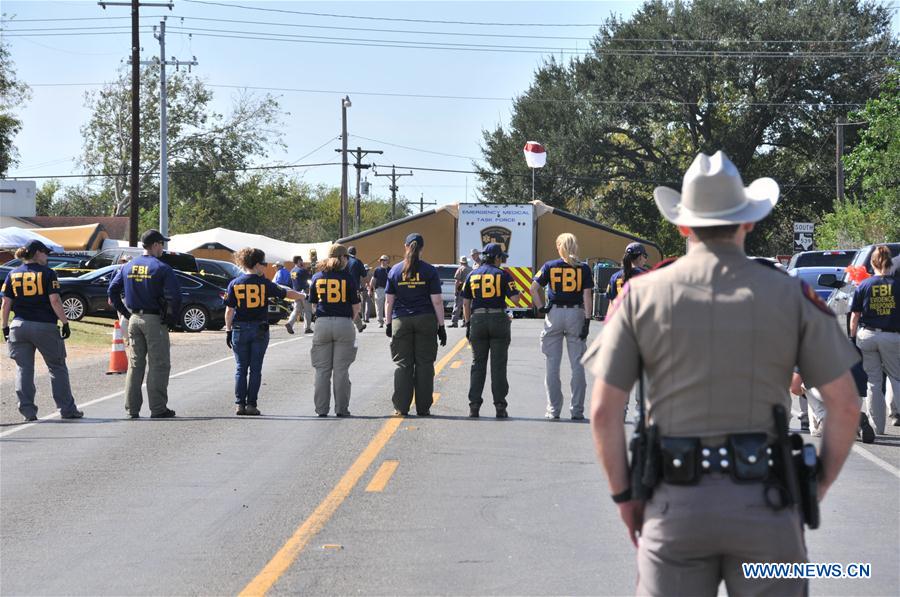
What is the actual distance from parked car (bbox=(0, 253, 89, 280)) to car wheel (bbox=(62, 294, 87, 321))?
167 centimetres

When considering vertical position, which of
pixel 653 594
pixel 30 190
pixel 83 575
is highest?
pixel 30 190

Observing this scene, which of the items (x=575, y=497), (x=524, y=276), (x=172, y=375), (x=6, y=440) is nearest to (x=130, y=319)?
(x=6, y=440)

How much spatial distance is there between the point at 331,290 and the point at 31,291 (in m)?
3.21

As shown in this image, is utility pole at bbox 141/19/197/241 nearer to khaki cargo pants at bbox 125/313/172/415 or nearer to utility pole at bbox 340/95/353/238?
utility pole at bbox 340/95/353/238

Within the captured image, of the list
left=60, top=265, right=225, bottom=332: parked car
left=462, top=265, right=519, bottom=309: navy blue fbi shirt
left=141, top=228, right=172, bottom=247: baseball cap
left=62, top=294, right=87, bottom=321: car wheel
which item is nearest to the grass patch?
left=62, top=294, right=87, bottom=321: car wheel

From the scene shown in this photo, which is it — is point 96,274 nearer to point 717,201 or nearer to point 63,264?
point 63,264

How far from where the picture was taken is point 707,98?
60.0 metres

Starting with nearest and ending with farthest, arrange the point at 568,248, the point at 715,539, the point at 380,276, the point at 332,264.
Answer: the point at 715,539 → the point at 568,248 → the point at 332,264 → the point at 380,276

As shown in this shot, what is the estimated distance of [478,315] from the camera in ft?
45.5

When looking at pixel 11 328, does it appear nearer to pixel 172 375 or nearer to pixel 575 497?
pixel 172 375

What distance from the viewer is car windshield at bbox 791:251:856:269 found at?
1175 inches

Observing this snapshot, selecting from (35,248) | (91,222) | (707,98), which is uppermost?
(707,98)

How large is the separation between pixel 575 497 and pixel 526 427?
3863 mm

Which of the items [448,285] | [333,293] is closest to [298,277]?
[448,285]
